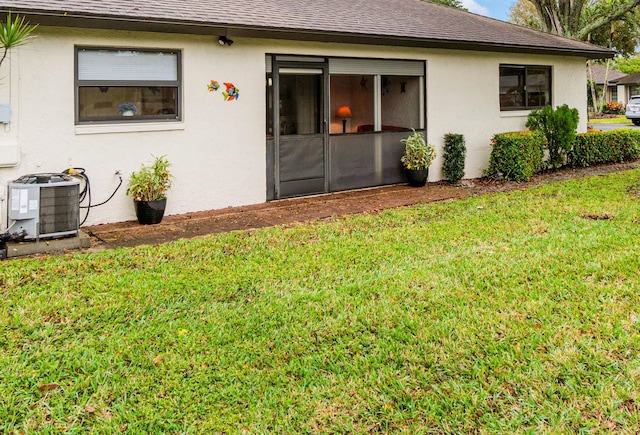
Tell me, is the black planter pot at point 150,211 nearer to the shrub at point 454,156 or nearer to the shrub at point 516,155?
the shrub at point 454,156

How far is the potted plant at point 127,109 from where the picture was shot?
744 centimetres

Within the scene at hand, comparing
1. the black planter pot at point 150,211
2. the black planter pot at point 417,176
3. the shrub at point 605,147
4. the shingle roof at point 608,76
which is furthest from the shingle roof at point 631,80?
the black planter pot at point 150,211

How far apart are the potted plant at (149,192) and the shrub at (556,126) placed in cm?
839

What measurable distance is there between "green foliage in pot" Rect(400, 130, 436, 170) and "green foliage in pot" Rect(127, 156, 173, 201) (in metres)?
4.92

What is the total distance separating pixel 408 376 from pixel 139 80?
241 inches

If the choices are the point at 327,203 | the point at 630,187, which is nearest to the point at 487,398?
the point at 327,203

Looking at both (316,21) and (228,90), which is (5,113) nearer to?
(228,90)

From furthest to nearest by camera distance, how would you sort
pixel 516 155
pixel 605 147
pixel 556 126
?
pixel 605 147 < pixel 556 126 < pixel 516 155

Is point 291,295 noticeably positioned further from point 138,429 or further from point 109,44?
point 109,44

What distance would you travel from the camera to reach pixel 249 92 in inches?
334

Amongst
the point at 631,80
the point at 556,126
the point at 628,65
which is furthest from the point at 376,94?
the point at 628,65

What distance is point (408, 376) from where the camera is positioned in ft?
10.2

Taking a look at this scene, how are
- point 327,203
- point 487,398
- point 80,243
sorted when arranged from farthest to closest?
point 327,203
point 80,243
point 487,398

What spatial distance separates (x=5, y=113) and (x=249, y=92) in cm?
351
